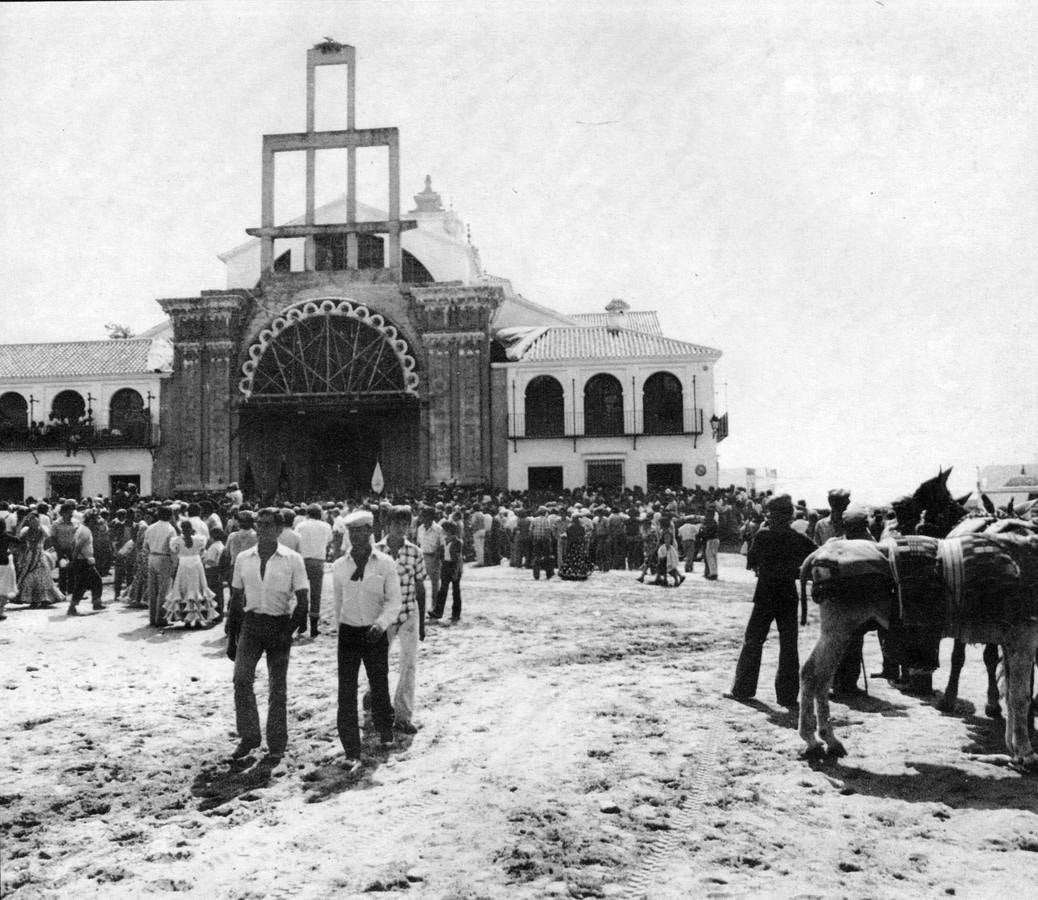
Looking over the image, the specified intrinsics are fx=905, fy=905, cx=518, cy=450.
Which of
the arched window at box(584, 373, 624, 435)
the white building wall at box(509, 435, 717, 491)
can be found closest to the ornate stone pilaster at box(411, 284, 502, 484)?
the white building wall at box(509, 435, 717, 491)

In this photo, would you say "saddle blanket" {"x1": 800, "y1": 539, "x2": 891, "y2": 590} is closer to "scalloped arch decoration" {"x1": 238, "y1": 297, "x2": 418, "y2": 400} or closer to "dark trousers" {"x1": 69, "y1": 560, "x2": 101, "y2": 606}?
"dark trousers" {"x1": 69, "y1": 560, "x2": 101, "y2": 606}

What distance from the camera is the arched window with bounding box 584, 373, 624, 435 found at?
34.2 metres

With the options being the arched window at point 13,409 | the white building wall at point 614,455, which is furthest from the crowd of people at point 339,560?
the arched window at point 13,409

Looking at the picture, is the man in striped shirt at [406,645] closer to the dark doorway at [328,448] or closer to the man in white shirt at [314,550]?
the man in white shirt at [314,550]

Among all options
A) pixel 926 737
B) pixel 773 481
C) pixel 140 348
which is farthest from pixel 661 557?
pixel 773 481

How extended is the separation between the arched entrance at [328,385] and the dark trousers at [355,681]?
25788 mm

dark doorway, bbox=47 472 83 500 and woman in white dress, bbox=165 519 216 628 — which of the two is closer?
woman in white dress, bbox=165 519 216 628

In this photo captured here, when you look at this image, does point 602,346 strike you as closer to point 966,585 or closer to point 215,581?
point 215,581

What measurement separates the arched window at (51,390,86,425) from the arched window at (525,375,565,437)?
17.9m

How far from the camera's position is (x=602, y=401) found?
3444cm

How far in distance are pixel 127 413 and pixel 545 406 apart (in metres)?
16.3

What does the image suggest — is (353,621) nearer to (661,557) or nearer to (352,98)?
(661,557)

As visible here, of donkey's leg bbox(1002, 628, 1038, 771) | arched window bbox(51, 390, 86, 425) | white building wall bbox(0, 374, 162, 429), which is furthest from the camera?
arched window bbox(51, 390, 86, 425)

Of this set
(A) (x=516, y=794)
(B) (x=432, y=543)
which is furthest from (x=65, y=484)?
(A) (x=516, y=794)
